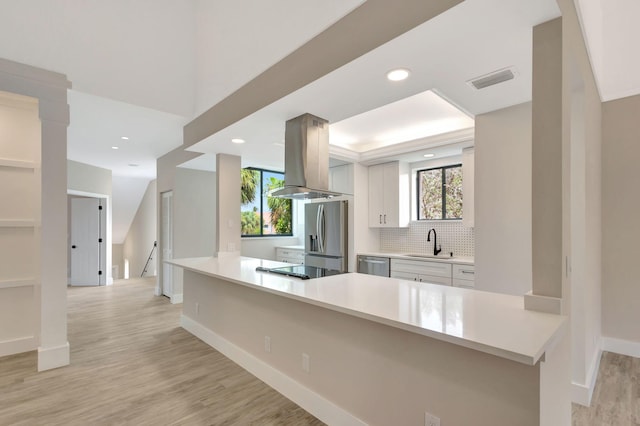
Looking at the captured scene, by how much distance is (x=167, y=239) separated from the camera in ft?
19.2

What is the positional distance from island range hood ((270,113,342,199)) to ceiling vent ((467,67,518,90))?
4.22 feet

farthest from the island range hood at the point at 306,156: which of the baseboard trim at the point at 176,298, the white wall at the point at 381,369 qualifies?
the baseboard trim at the point at 176,298

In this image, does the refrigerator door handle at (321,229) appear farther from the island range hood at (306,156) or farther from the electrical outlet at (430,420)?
the electrical outlet at (430,420)

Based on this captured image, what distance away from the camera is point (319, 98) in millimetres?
2432

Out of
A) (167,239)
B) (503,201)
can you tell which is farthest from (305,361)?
(167,239)

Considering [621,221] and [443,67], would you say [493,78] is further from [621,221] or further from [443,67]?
[621,221]

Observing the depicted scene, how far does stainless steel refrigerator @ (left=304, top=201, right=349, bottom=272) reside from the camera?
16.6 ft

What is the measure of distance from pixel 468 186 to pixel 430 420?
123 inches

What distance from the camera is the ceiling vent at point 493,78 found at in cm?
196

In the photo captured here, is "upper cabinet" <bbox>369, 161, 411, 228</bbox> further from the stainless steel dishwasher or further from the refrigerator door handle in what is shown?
the refrigerator door handle

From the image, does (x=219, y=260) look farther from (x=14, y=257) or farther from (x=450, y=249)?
(x=450, y=249)

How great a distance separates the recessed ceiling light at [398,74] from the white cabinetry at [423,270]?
276 cm

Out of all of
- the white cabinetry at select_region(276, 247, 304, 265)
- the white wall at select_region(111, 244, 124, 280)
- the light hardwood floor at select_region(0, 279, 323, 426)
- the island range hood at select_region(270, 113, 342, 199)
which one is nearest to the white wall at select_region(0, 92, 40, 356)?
the light hardwood floor at select_region(0, 279, 323, 426)

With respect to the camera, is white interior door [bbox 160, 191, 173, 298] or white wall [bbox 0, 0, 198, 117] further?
white interior door [bbox 160, 191, 173, 298]
